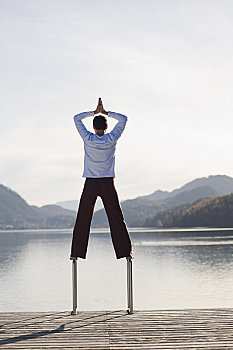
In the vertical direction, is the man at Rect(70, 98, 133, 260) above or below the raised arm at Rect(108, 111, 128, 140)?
below

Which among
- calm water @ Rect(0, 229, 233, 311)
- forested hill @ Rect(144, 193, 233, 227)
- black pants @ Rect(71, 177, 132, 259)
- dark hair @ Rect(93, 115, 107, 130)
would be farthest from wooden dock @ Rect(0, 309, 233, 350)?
forested hill @ Rect(144, 193, 233, 227)

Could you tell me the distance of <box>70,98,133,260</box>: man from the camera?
735cm

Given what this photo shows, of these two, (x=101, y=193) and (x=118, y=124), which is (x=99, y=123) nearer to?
(x=118, y=124)

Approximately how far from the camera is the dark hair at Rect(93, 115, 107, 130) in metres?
7.47

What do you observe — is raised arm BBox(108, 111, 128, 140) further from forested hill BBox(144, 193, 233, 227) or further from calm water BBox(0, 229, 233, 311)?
forested hill BBox(144, 193, 233, 227)

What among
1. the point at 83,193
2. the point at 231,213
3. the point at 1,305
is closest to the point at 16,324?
the point at 83,193

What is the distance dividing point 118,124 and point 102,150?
46 centimetres

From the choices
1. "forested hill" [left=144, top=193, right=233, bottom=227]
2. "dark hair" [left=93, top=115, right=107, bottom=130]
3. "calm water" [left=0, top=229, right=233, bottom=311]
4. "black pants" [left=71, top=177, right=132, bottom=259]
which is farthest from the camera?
"forested hill" [left=144, top=193, right=233, bottom=227]

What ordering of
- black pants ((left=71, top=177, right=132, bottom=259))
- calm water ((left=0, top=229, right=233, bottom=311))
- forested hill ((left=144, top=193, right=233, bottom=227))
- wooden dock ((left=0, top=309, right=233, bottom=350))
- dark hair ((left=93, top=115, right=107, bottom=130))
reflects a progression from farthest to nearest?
forested hill ((left=144, top=193, right=233, bottom=227)) → calm water ((left=0, top=229, right=233, bottom=311)) → dark hair ((left=93, top=115, right=107, bottom=130)) → black pants ((left=71, top=177, right=132, bottom=259)) → wooden dock ((left=0, top=309, right=233, bottom=350))

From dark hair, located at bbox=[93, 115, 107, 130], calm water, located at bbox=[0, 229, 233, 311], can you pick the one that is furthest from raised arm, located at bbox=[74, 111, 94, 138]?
calm water, located at bbox=[0, 229, 233, 311]

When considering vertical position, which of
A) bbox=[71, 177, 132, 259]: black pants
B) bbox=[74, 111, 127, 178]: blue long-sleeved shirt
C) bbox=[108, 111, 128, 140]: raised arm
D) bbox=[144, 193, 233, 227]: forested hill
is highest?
bbox=[144, 193, 233, 227]: forested hill

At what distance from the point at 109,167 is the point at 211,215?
138424 millimetres

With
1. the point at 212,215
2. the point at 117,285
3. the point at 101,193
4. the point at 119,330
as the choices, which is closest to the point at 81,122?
the point at 101,193

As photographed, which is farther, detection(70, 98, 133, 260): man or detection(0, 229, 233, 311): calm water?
detection(0, 229, 233, 311): calm water
